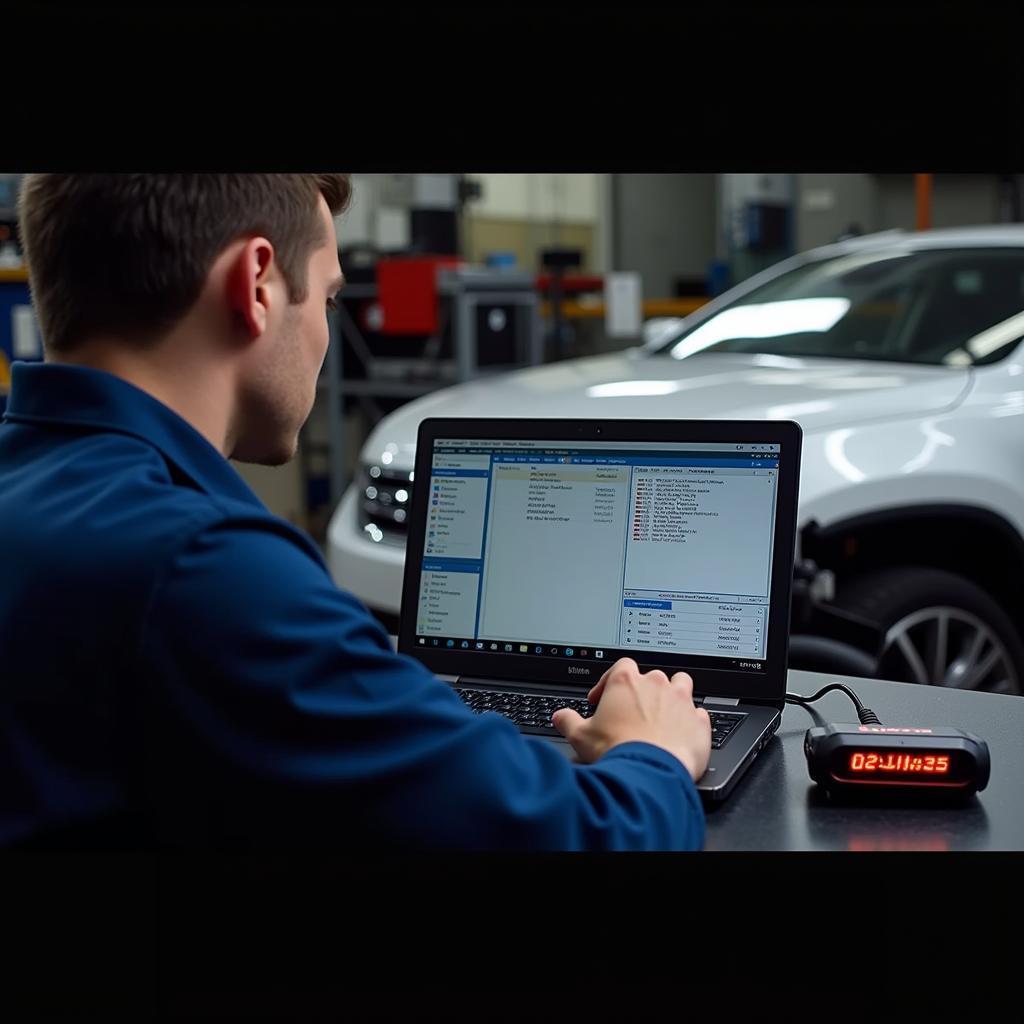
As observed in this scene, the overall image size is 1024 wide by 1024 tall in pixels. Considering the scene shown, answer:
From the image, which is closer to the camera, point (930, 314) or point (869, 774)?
point (869, 774)

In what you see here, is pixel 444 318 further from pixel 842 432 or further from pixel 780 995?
pixel 780 995

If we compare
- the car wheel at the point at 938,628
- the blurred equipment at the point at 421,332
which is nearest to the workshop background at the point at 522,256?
the blurred equipment at the point at 421,332

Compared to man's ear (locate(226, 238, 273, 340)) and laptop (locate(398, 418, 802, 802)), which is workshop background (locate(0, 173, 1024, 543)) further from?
man's ear (locate(226, 238, 273, 340))

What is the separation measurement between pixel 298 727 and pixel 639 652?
2.07 feet

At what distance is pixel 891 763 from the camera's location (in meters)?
1.24

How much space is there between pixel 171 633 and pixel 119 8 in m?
0.45

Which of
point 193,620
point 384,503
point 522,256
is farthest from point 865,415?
point 522,256

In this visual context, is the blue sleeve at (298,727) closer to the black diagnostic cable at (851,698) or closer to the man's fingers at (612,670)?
the man's fingers at (612,670)

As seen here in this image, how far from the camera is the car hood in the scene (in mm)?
3049

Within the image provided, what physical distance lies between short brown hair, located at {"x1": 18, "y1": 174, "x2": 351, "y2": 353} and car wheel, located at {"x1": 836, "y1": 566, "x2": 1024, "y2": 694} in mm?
2184

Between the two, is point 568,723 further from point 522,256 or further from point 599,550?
point 522,256

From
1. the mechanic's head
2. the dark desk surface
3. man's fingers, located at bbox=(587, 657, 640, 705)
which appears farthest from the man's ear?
the dark desk surface

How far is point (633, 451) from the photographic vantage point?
1.49m

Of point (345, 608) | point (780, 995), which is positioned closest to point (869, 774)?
point (780, 995)
